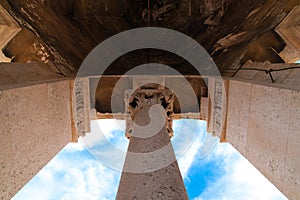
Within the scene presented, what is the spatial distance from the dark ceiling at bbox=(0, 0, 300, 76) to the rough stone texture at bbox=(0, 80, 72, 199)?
1027mm

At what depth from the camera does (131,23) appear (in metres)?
4.50

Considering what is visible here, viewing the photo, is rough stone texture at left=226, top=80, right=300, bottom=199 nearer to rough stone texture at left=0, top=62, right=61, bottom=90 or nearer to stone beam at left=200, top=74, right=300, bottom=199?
stone beam at left=200, top=74, right=300, bottom=199

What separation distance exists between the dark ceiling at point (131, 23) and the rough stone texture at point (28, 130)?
103 cm

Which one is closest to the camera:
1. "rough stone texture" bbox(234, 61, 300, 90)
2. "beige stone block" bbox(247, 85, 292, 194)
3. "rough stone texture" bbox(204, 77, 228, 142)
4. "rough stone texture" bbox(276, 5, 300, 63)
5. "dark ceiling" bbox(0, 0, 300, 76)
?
"beige stone block" bbox(247, 85, 292, 194)

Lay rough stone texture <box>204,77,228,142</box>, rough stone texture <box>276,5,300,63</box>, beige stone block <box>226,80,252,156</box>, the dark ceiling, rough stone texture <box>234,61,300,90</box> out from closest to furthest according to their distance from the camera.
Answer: rough stone texture <box>234,61,300,90</box> < beige stone block <box>226,80,252,156</box> < the dark ceiling < rough stone texture <box>204,77,228,142</box> < rough stone texture <box>276,5,300,63</box>

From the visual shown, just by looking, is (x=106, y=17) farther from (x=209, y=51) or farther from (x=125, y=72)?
(x=209, y=51)

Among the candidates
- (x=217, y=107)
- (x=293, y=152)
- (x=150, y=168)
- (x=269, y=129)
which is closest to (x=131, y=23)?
(x=217, y=107)

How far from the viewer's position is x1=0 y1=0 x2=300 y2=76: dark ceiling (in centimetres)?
382

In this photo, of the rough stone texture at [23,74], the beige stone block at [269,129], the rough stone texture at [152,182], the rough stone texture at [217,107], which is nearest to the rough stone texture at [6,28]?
the rough stone texture at [23,74]

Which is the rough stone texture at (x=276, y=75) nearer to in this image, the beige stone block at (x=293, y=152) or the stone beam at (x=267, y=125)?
the stone beam at (x=267, y=125)

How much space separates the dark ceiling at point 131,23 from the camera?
12.5 ft

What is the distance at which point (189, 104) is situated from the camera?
655cm

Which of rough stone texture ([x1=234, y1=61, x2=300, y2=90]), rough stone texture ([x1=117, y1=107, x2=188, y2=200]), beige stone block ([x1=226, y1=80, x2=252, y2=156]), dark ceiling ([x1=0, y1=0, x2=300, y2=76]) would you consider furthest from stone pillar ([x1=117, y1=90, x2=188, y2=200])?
dark ceiling ([x1=0, y1=0, x2=300, y2=76])

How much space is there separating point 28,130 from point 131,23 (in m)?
2.82
